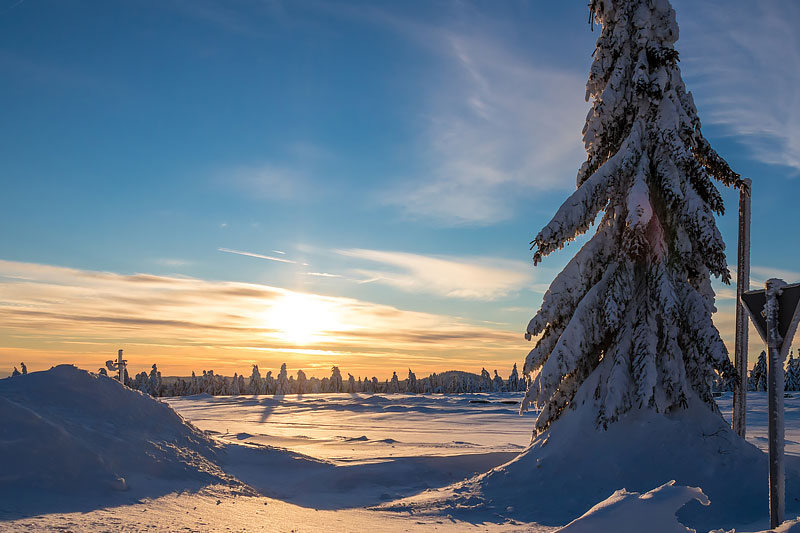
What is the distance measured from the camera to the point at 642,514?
5.22 meters

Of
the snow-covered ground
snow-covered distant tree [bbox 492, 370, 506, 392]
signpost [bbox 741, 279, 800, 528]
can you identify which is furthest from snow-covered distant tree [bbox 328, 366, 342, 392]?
signpost [bbox 741, 279, 800, 528]

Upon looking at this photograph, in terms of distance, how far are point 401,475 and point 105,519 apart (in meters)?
7.98

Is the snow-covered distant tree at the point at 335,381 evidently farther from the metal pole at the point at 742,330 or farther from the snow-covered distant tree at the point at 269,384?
the metal pole at the point at 742,330

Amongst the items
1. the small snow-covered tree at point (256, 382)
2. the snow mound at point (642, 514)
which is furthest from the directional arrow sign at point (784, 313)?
the small snow-covered tree at point (256, 382)

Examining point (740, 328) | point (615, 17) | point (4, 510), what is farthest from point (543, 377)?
point (4, 510)

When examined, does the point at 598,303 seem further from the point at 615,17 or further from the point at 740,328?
the point at 615,17

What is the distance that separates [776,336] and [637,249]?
5.80m

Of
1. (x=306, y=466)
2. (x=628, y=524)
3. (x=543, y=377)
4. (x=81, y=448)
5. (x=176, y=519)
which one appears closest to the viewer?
(x=628, y=524)

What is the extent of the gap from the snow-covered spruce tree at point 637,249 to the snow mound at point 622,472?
0.45 meters


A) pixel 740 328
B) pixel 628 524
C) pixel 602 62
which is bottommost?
pixel 628 524

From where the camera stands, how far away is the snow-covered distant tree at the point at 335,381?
120 metres

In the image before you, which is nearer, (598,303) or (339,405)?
(598,303)

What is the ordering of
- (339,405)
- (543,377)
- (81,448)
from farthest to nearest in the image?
(339,405)
(543,377)
(81,448)

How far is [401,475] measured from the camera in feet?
45.6
